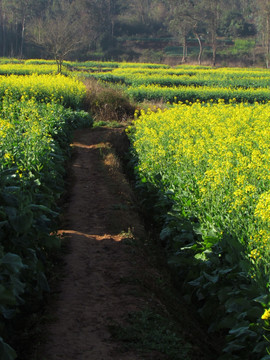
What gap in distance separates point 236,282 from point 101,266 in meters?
1.99

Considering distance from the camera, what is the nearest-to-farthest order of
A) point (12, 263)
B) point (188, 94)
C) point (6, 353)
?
point (6, 353) → point (12, 263) → point (188, 94)

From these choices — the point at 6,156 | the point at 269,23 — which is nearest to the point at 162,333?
the point at 6,156

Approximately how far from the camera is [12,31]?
6638 centimetres

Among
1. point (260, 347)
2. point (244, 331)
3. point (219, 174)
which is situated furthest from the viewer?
point (219, 174)

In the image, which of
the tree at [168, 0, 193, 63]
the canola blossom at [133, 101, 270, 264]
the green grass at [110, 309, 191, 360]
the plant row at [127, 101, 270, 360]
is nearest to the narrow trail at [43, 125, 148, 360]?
the green grass at [110, 309, 191, 360]

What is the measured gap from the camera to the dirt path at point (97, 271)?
495 centimetres

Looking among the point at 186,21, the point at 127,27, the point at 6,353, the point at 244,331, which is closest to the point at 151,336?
the point at 244,331

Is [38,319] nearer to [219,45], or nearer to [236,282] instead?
[236,282]

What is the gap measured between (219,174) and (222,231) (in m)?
0.81

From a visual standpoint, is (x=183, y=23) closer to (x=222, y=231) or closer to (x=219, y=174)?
(x=219, y=174)

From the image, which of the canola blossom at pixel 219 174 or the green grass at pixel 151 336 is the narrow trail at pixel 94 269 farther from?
the canola blossom at pixel 219 174

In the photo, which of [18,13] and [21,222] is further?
[18,13]

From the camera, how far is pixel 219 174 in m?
6.57

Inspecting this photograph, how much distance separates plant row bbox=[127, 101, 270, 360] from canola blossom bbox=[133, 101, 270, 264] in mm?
14
